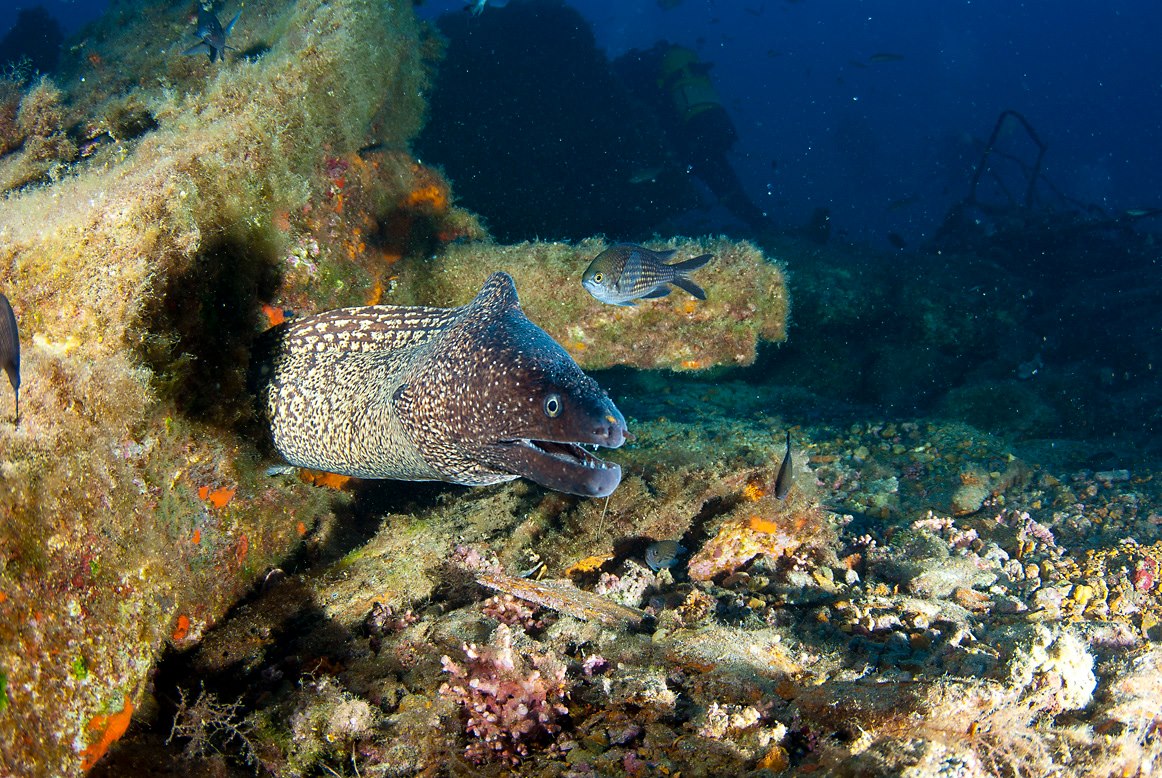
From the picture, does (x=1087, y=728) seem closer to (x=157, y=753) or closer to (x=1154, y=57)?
(x=157, y=753)

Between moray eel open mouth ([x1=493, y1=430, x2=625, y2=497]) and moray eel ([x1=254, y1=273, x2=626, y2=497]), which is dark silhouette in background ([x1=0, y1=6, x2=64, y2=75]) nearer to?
moray eel ([x1=254, y1=273, x2=626, y2=497])

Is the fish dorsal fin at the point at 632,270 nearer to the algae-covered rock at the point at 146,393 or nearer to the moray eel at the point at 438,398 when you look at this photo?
the moray eel at the point at 438,398

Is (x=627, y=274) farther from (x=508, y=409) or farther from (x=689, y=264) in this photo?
(x=508, y=409)

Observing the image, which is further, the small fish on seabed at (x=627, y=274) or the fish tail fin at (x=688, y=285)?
the fish tail fin at (x=688, y=285)

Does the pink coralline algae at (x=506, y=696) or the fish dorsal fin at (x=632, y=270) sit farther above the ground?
the fish dorsal fin at (x=632, y=270)

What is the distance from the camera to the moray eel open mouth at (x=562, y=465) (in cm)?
218

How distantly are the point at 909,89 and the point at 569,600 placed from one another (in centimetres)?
9015

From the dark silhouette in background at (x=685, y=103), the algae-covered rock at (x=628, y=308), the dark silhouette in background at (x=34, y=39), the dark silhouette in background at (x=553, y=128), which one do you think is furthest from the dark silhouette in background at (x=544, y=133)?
the dark silhouette in background at (x=34, y=39)

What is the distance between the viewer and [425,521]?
11.0ft

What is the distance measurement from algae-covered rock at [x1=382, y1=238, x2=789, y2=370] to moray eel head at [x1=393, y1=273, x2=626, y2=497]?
2.39 meters

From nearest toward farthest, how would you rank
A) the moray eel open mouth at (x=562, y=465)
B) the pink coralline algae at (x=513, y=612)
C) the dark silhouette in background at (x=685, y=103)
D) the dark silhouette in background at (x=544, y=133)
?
the moray eel open mouth at (x=562, y=465) < the pink coralline algae at (x=513, y=612) < the dark silhouette in background at (x=544, y=133) < the dark silhouette in background at (x=685, y=103)

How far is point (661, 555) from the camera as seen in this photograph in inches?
133

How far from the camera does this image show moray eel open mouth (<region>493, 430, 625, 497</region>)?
2.18 metres

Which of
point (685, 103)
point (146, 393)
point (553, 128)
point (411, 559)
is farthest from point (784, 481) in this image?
point (685, 103)
